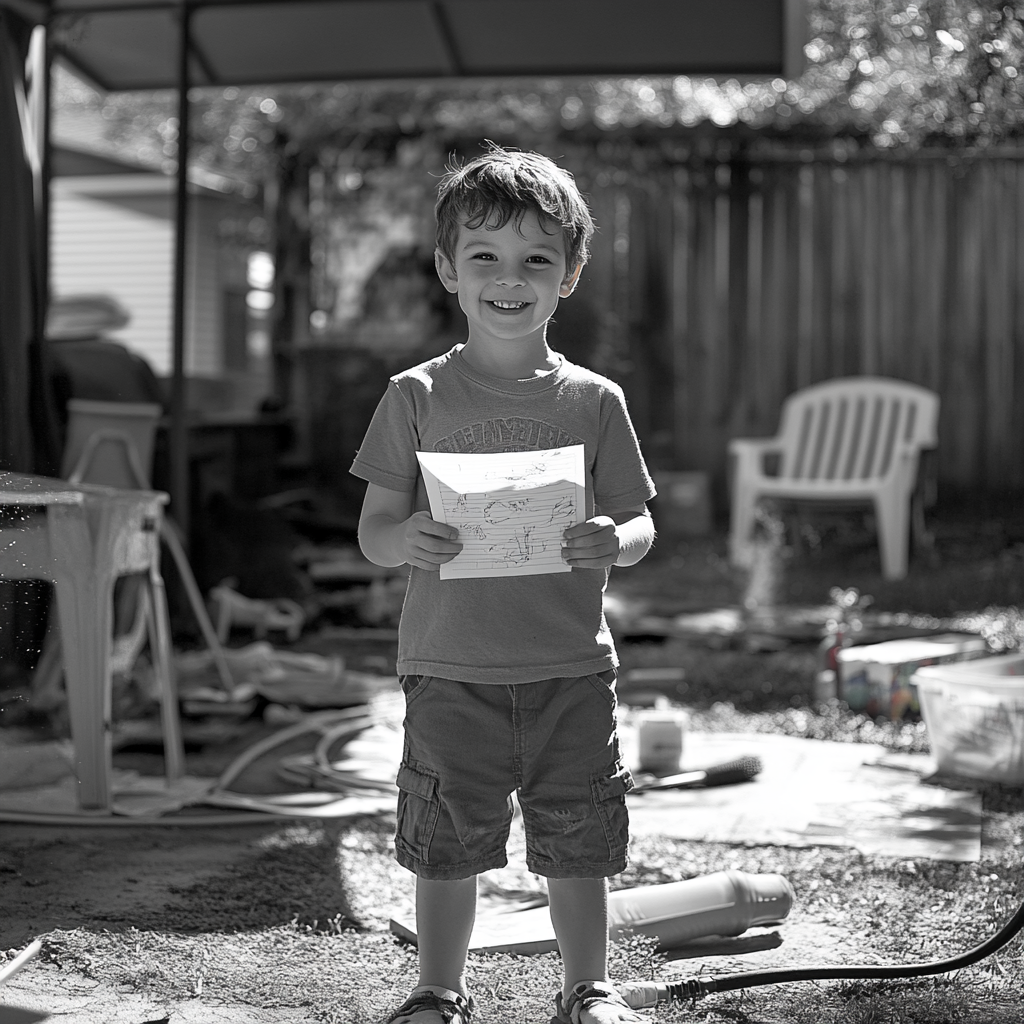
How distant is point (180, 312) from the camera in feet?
17.8

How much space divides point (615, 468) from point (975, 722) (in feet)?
5.74

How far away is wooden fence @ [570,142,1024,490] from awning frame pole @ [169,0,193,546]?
378cm

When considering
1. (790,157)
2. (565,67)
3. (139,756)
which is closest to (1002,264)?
(790,157)

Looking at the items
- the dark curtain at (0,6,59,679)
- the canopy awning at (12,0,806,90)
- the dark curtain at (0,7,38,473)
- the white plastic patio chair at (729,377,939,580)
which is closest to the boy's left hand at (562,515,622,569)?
the dark curtain at (0,6,59,679)

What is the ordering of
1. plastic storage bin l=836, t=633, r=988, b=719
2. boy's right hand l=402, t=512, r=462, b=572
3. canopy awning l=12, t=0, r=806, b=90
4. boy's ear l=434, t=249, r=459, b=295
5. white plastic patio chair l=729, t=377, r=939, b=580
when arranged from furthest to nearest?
1. white plastic patio chair l=729, t=377, r=939, b=580
2. canopy awning l=12, t=0, r=806, b=90
3. plastic storage bin l=836, t=633, r=988, b=719
4. boy's ear l=434, t=249, r=459, b=295
5. boy's right hand l=402, t=512, r=462, b=572

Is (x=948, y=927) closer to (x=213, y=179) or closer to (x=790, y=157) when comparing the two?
(x=790, y=157)

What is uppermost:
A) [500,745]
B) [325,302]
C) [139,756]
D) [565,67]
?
[565,67]

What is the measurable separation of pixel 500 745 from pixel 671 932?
0.63 m

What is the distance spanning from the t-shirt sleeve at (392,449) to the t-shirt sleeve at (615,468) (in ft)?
0.96

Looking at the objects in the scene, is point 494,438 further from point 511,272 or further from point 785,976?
point 785,976

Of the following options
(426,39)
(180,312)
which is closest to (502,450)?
(180,312)

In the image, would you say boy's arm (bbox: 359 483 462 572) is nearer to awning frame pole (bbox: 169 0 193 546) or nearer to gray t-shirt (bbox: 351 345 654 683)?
gray t-shirt (bbox: 351 345 654 683)

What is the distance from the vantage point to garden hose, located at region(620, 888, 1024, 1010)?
82.0 inches

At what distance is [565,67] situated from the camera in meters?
6.36
